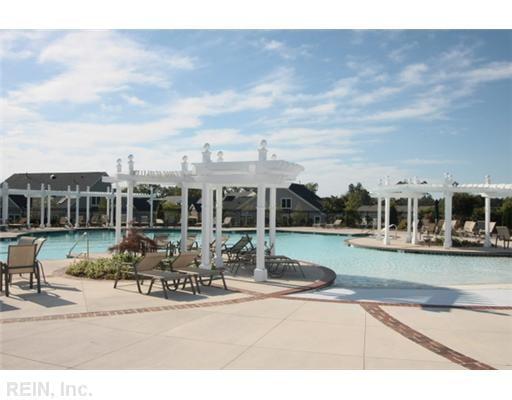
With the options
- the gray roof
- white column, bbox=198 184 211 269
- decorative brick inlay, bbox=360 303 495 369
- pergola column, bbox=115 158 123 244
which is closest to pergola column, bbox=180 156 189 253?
pergola column, bbox=115 158 123 244

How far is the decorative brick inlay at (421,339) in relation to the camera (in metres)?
4.87

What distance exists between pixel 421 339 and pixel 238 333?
2339 mm

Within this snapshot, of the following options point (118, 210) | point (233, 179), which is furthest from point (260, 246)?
point (118, 210)

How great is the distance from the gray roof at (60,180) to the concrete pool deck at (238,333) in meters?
40.0

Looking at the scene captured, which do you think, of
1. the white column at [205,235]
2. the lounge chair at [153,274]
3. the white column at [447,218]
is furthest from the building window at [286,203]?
the lounge chair at [153,274]

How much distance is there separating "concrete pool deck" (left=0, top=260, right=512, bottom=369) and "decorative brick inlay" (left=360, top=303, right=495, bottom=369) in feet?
0.04

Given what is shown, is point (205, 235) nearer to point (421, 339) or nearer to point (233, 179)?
point (233, 179)

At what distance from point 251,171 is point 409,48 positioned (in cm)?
510

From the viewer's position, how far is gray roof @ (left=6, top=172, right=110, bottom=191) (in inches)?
A: 1828

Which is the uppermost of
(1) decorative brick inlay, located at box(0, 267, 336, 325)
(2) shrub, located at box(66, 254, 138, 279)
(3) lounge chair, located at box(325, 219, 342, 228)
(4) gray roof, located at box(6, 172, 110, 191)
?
(4) gray roof, located at box(6, 172, 110, 191)

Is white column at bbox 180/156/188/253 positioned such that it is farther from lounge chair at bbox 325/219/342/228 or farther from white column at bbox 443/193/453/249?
lounge chair at bbox 325/219/342/228

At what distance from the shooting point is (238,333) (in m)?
5.88

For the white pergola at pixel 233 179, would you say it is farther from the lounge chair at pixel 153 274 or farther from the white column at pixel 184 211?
the lounge chair at pixel 153 274

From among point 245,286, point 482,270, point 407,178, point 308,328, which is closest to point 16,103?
point 245,286
